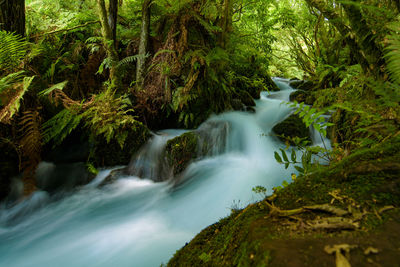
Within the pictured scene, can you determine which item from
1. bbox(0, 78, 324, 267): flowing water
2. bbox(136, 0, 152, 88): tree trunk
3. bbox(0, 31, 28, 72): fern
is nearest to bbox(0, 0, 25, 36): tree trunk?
bbox(0, 31, 28, 72): fern

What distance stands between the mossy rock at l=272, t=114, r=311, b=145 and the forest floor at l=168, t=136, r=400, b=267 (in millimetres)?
3604

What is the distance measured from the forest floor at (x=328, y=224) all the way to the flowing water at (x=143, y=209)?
1.39 m

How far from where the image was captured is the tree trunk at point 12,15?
351 cm

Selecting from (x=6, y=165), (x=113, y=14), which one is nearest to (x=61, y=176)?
(x=6, y=165)

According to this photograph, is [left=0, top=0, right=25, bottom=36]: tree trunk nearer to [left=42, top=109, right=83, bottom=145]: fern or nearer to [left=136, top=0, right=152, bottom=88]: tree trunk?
[left=42, top=109, right=83, bottom=145]: fern

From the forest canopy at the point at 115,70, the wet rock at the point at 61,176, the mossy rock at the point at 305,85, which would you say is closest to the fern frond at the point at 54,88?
the forest canopy at the point at 115,70

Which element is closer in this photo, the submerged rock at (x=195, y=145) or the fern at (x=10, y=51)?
the fern at (x=10, y=51)

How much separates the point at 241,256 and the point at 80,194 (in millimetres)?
3725

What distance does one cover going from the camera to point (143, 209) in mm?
3311

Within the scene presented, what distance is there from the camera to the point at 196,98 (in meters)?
5.17

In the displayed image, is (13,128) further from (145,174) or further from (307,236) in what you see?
(307,236)

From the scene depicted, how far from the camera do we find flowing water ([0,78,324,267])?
7.99ft

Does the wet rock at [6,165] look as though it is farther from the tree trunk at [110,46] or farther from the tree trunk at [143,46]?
the tree trunk at [143,46]

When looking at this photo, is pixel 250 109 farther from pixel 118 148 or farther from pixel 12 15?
pixel 12 15
